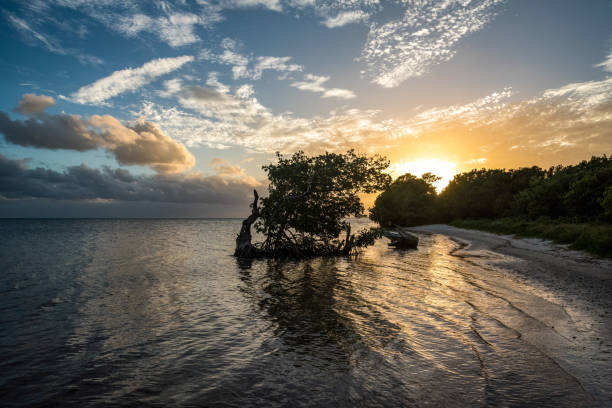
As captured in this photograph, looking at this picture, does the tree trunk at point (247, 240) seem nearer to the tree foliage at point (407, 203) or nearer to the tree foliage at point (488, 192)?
the tree foliage at point (488, 192)

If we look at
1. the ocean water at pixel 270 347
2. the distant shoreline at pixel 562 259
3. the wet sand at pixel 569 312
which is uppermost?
the distant shoreline at pixel 562 259

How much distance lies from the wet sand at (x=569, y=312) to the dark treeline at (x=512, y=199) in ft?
21.1

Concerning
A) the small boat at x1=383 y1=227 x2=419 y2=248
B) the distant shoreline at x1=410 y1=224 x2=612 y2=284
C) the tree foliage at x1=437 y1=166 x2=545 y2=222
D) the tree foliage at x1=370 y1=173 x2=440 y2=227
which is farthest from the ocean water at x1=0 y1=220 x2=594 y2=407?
the tree foliage at x1=370 y1=173 x2=440 y2=227

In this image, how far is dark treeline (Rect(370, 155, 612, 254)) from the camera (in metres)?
44.6

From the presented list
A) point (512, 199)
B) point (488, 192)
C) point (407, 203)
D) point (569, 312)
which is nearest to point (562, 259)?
point (569, 312)

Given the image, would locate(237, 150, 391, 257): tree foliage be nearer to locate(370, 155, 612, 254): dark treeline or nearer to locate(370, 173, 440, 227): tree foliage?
locate(370, 155, 612, 254): dark treeline

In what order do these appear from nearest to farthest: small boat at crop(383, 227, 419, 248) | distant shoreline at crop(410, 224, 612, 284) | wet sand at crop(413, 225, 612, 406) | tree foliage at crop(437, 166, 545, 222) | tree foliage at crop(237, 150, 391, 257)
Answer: wet sand at crop(413, 225, 612, 406) < distant shoreline at crop(410, 224, 612, 284) < tree foliage at crop(237, 150, 391, 257) < small boat at crop(383, 227, 419, 248) < tree foliage at crop(437, 166, 545, 222)

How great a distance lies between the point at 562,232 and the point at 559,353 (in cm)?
3293

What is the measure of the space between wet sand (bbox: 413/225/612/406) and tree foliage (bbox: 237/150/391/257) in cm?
1341

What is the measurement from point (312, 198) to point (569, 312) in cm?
2344

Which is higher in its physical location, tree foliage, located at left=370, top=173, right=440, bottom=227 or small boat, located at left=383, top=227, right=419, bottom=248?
tree foliage, located at left=370, top=173, right=440, bottom=227

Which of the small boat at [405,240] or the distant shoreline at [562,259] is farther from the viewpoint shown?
the small boat at [405,240]

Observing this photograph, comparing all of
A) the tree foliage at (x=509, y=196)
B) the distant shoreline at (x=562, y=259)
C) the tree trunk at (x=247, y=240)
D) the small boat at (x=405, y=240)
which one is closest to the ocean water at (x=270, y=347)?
the distant shoreline at (x=562, y=259)

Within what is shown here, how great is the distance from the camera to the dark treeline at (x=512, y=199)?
146 feet
